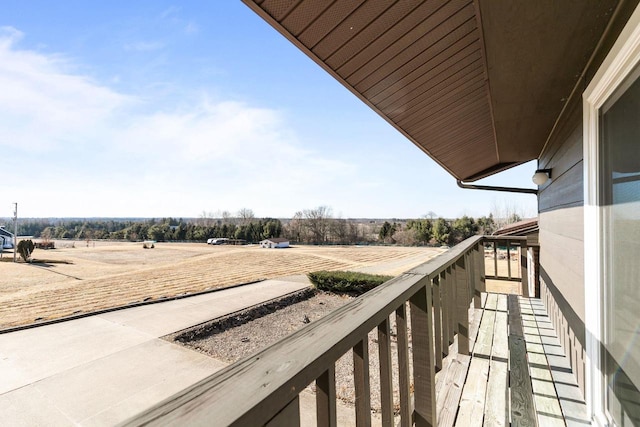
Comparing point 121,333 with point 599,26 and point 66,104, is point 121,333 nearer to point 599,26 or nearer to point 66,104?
point 599,26

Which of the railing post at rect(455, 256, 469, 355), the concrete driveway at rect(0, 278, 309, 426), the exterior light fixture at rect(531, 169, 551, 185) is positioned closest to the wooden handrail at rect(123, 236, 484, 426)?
the railing post at rect(455, 256, 469, 355)

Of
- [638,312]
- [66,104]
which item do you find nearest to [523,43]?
[638,312]

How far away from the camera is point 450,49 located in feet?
5.52

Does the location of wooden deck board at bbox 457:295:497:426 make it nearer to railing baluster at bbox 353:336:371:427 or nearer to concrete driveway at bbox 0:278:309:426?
railing baluster at bbox 353:336:371:427

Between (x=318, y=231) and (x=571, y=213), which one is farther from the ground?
(x=571, y=213)

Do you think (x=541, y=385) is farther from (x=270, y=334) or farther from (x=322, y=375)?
Result: (x=270, y=334)

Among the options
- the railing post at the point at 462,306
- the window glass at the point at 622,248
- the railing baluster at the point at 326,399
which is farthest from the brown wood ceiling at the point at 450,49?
the railing baluster at the point at 326,399

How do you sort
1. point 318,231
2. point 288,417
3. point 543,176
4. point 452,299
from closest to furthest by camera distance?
point 288,417, point 452,299, point 543,176, point 318,231

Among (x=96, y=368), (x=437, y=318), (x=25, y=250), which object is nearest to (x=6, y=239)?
(x=25, y=250)

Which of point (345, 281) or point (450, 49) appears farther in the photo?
point (345, 281)

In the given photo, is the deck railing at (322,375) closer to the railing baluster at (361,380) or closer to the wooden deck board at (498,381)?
the railing baluster at (361,380)

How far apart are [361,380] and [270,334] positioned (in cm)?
684

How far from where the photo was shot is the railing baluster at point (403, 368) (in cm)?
105

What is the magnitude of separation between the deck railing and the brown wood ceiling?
112 centimetres
